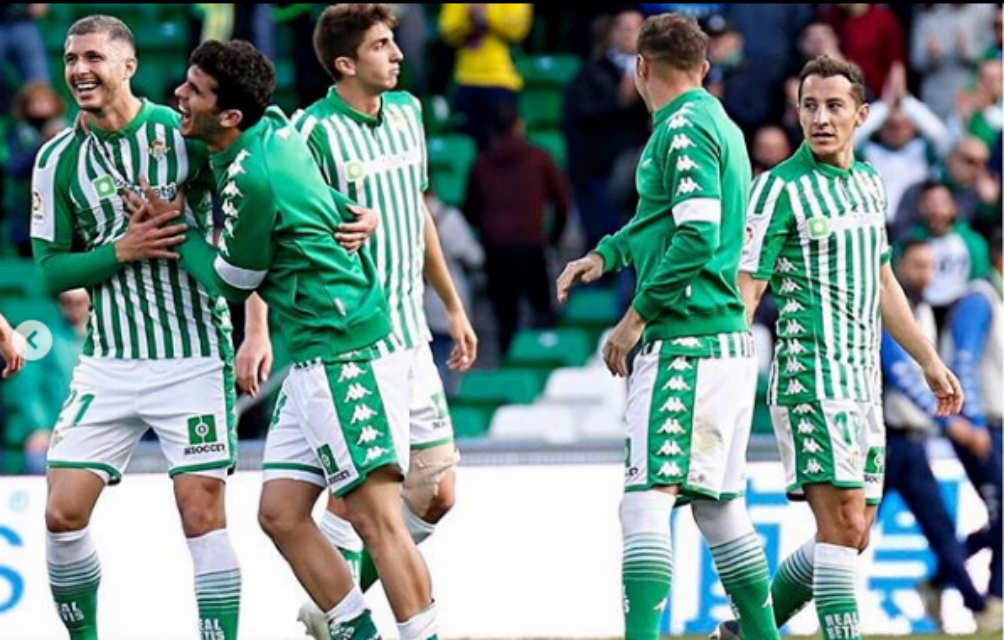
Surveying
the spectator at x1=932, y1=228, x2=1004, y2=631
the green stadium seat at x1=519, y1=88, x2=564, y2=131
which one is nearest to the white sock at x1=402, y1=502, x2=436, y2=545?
the spectator at x1=932, y1=228, x2=1004, y2=631

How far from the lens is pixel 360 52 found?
8.72m

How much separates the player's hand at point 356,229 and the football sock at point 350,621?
117 centimetres

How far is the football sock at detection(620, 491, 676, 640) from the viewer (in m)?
8.12

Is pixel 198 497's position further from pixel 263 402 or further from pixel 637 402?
pixel 263 402

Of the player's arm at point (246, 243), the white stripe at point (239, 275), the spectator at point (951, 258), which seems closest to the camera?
the player's arm at point (246, 243)

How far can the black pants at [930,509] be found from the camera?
37.4ft

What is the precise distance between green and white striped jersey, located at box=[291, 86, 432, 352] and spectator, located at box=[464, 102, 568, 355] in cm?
574

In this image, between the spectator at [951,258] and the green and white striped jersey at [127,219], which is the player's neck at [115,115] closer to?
the green and white striped jersey at [127,219]

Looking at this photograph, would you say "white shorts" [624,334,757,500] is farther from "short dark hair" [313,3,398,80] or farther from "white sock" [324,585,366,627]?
"short dark hair" [313,3,398,80]

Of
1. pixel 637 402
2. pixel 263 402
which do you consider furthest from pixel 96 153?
pixel 263 402

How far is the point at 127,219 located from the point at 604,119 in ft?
22.4

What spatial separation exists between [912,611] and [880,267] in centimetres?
303

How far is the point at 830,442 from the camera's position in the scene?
8648mm

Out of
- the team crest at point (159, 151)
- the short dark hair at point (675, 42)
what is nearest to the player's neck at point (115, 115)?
the team crest at point (159, 151)
